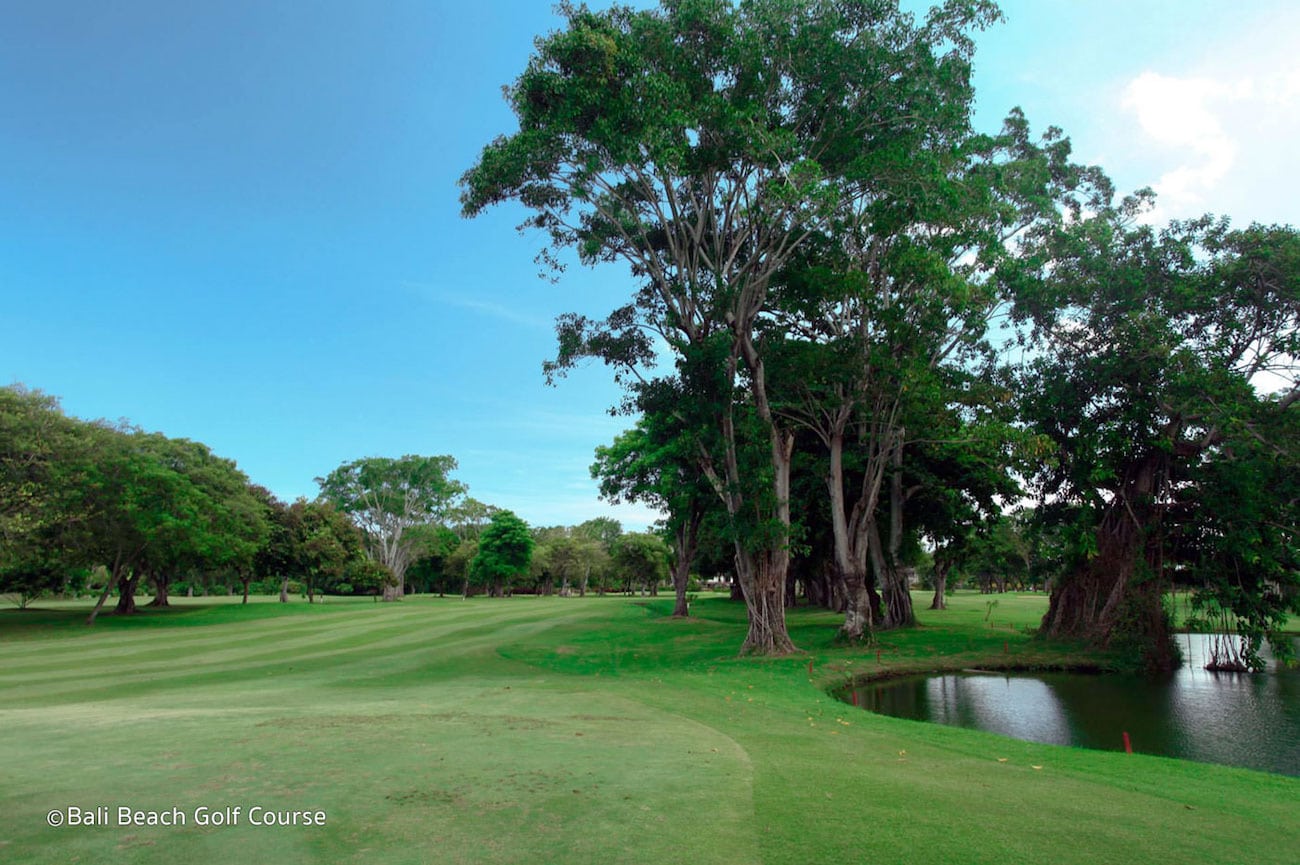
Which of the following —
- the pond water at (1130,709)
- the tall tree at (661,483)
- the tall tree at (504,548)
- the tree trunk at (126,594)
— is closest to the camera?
the pond water at (1130,709)

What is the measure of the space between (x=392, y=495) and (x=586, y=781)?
83970 mm

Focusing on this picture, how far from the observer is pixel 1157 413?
2462 centimetres

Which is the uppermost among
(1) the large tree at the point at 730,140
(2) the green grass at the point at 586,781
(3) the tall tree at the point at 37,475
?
(1) the large tree at the point at 730,140

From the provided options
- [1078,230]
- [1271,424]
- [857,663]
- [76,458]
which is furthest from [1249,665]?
[76,458]

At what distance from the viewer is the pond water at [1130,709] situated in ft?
44.5

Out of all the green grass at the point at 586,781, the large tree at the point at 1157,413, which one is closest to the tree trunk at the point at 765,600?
the green grass at the point at 586,781

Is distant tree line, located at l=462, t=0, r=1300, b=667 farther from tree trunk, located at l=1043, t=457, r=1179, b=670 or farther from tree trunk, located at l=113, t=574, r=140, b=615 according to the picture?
tree trunk, located at l=113, t=574, r=140, b=615

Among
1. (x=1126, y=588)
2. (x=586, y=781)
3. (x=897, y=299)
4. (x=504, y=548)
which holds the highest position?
(x=897, y=299)

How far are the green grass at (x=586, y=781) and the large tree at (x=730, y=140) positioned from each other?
32.0ft

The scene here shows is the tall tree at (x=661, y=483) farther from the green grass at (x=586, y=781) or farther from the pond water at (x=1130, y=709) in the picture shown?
the green grass at (x=586, y=781)

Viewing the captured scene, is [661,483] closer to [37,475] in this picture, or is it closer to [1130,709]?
[1130,709]

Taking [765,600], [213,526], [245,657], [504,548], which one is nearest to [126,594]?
[213,526]

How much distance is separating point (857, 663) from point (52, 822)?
2086 cm

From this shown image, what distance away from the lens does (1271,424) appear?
21625 mm
